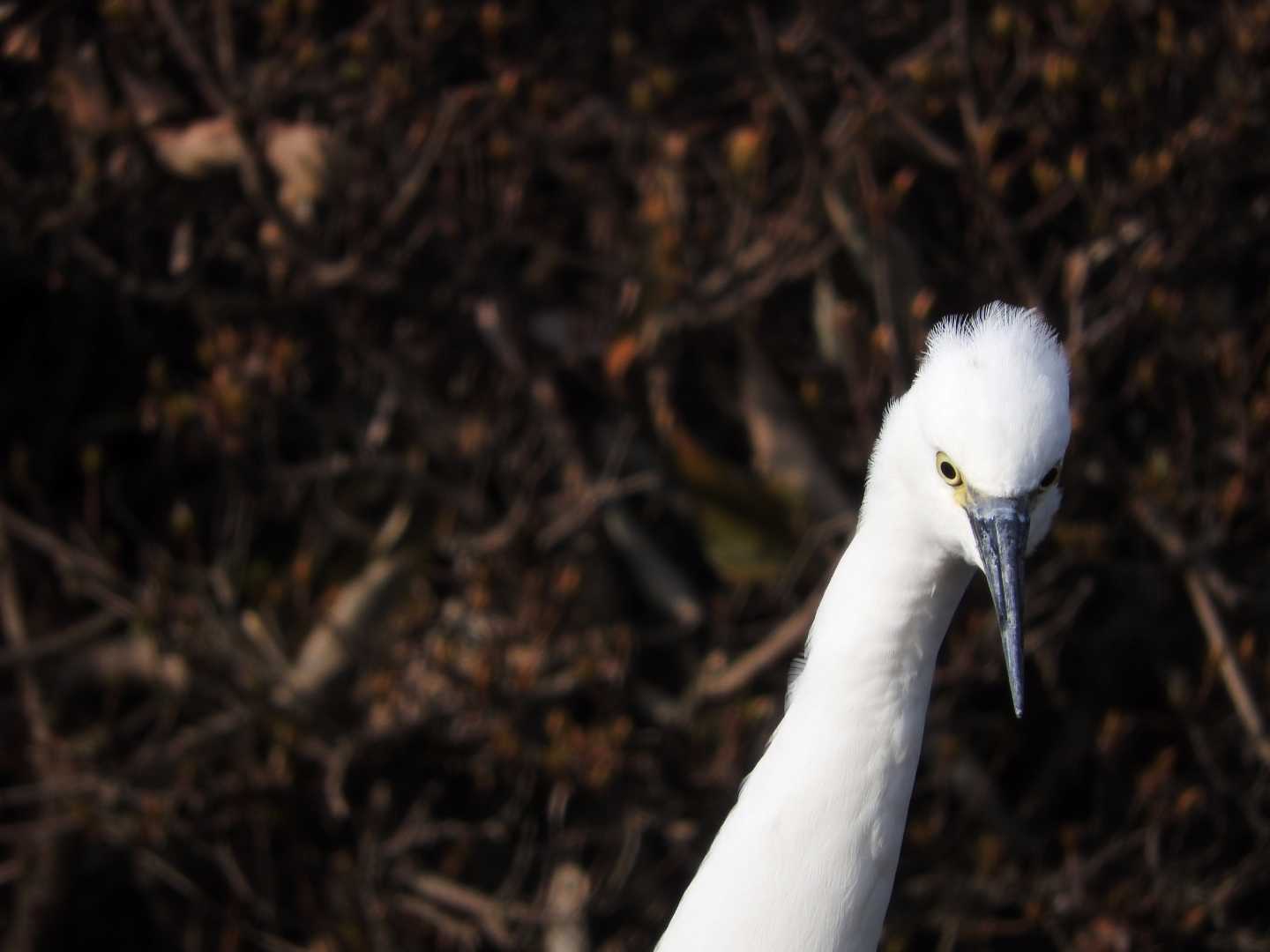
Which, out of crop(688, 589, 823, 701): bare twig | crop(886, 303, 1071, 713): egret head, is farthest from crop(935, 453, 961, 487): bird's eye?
crop(688, 589, 823, 701): bare twig

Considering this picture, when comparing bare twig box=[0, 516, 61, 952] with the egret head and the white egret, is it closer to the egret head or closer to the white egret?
the white egret

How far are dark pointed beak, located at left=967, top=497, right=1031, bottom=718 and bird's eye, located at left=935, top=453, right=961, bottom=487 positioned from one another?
0.11 ft

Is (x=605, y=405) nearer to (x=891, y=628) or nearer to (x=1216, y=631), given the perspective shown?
(x=1216, y=631)

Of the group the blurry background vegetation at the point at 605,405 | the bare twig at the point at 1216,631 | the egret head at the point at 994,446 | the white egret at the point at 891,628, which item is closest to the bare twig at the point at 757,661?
the blurry background vegetation at the point at 605,405

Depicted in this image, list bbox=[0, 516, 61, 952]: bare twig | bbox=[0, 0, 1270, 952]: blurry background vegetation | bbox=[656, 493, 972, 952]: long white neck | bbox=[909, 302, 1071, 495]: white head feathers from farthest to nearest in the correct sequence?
bbox=[0, 516, 61, 952]: bare twig
bbox=[0, 0, 1270, 952]: blurry background vegetation
bbox=[656, 493, 972, 952]: long white neck
bbox=[909, 302, 1071, 495]: white head feathers

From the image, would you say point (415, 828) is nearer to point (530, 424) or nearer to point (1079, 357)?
point (530, 424)

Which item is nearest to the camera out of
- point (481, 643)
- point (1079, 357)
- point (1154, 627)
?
point (1079, 357)

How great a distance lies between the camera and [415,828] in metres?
2.88

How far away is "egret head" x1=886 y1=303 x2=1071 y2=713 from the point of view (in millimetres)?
1394

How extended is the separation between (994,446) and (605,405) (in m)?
2.02

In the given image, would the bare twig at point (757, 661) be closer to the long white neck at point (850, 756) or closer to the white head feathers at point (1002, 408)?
the long white neck at point (850, 756)

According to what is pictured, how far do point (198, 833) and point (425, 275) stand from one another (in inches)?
49.0

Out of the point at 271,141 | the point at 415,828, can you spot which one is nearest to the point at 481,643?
the point at 415,828

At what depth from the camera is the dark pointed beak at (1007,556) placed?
4.63 ft
